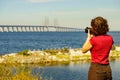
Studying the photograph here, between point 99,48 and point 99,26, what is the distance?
0.53 m

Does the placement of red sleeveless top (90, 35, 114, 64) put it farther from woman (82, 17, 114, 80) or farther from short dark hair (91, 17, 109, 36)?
short dark hair (91, 17, 109, 36)

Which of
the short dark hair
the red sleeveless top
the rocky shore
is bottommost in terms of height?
the rocky shore

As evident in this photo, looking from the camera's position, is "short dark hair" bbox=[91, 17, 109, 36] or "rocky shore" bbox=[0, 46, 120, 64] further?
"rocky shore" bbox=[0, 46, 120, 64]

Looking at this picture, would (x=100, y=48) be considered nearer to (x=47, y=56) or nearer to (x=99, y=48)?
(x=99, y=48)

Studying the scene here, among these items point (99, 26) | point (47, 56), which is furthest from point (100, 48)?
point (47, 56)

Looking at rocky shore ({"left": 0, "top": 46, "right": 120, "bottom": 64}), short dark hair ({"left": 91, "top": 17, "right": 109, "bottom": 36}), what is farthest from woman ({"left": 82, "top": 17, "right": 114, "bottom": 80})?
rocky shore ({"left": 0, "top": 46, "right": 120, "bottom": 64})

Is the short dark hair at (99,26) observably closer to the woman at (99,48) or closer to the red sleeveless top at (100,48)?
the woman at (99,48)

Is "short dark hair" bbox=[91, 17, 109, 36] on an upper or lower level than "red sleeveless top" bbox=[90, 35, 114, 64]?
upper

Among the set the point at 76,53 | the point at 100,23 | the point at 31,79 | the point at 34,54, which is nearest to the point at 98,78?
the point at 100,23

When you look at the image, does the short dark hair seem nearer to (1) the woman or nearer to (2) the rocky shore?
(1) the woman

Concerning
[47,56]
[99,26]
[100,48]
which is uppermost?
[99,26]

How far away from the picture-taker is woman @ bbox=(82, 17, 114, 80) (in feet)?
26.7

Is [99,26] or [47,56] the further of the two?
[47,56]

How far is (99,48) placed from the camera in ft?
27.1
